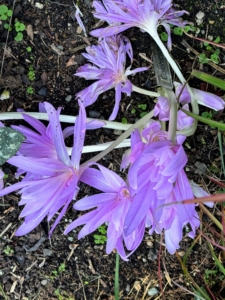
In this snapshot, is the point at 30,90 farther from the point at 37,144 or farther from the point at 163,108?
the point at 163,108

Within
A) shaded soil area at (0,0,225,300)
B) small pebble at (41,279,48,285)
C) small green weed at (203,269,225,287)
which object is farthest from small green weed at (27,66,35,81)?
small green weed at (203,269,225,287)

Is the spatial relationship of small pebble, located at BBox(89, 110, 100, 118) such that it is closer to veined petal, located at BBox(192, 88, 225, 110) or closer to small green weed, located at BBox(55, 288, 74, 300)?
veined petal, located at BBox(192, 88, 225, 110)

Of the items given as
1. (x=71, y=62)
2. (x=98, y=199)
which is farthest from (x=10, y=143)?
(x=71, y=62)

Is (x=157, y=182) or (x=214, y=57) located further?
(x=214, y=57)

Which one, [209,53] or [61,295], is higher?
[209,53]

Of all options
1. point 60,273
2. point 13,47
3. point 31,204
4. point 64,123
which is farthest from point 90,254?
point 13,47

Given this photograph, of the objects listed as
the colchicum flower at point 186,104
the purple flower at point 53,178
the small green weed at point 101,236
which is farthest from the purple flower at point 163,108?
the small green weed at point 101,236

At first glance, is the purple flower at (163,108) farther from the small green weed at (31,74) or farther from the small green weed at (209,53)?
the small green weed at (31,74)

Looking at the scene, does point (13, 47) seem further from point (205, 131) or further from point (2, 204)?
point (205, 131)
